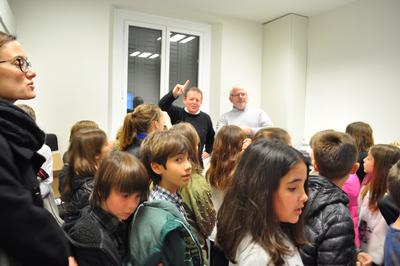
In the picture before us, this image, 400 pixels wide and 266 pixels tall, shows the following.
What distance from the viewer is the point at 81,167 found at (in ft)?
5.91

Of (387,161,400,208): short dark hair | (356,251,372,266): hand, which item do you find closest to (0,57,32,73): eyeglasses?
(387,161,400,208): short dark hair

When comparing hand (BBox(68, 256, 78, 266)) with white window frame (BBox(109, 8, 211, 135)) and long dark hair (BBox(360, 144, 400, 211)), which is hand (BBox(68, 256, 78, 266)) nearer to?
long dark hair (BBox(360, 144, 400, 211))

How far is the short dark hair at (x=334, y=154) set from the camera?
4.97 ft

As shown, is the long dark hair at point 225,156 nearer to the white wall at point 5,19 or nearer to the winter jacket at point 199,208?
the winter jacket at point 199,208

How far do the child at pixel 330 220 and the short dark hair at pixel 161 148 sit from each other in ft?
2.04

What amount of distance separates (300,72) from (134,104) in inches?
99.1

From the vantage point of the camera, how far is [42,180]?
203cm

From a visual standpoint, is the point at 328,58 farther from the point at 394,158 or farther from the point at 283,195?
the point at 283,195

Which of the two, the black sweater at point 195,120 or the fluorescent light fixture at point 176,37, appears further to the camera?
the fluorescent light fixture at point 176,37

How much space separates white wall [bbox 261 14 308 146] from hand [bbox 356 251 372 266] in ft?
10.4

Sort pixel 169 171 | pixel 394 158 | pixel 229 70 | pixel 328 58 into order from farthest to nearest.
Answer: pixel 229 70
pixel 328 58
pixel 394 158
pixel 169 171

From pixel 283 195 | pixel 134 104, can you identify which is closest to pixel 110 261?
pixel 283 195

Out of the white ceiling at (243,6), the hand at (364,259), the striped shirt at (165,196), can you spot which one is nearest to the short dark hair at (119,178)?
the striped shirt at (165,196)

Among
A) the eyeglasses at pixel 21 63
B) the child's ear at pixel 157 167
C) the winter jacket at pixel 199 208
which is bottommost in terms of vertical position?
the winter jacket at pixel 199 208
